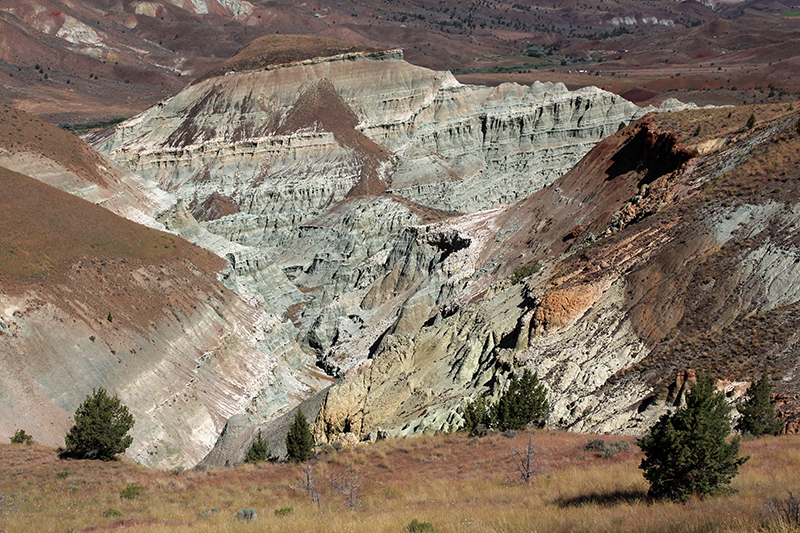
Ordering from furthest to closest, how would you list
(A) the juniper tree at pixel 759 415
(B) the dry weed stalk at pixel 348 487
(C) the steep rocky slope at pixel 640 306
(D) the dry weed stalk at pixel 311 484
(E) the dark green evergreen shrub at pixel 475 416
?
1. (E) the dark green evergreen shrub at pixel 475 416
2. (C) the steep rocky slope at pixel 640 306
3. (A) the juniper tree at pixel 759 415
4. (D) the dry weed stalk at pixel 311 484
5. (B) the dry weed stalk at pixel 348 487

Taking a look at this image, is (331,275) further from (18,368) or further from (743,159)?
(743,159)

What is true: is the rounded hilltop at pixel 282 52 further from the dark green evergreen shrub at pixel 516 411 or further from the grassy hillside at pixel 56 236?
the dark green evergreen shrub at pixel 516 411

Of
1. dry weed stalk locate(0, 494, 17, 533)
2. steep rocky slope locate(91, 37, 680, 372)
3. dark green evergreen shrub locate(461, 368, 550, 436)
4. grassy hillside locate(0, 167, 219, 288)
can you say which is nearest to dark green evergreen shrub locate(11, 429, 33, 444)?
dry weed stalk locate(0, 494, 17, 533)

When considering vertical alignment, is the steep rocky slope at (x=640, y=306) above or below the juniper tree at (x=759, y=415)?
above

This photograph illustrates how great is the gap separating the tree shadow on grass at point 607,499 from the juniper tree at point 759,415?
22.4ft

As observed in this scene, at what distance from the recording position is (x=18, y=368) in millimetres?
38656

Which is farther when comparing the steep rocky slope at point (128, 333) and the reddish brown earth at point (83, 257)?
the reddish brown earth at point (83, 257)

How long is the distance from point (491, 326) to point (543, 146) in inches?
3018

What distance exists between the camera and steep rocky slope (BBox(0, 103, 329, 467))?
3981cm

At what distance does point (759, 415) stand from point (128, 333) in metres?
38.2

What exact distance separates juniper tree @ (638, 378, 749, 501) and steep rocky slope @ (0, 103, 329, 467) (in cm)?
3168

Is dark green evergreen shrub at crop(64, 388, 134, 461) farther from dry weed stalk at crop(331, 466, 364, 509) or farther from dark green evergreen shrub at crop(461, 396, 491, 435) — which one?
dark green evergreen shrub at crop(461, 396, 491, 435)

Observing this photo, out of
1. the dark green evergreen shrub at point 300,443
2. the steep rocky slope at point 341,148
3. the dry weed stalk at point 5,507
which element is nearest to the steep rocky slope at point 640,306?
the dark green evergreen shrub at point 300,443

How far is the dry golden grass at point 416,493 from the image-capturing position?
498 inches
